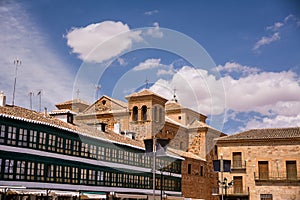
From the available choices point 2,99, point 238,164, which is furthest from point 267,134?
point 2,99

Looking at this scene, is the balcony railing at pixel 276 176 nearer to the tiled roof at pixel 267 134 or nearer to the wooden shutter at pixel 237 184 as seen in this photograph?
the wooden shutter at pixel 237 184

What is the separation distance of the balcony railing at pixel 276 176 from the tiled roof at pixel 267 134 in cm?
312

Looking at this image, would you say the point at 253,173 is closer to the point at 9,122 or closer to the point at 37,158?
the point at 37,158

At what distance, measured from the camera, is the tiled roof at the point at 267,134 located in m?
36.4

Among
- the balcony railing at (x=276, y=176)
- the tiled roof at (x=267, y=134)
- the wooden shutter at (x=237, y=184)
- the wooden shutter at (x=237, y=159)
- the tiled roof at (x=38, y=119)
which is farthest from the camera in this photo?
the wooden shutter at (x=237, y=159)

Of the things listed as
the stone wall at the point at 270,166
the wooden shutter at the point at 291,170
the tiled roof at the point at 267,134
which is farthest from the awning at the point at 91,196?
the wooden shutter at the point at 291,170

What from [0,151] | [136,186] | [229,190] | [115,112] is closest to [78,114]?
[115,112]

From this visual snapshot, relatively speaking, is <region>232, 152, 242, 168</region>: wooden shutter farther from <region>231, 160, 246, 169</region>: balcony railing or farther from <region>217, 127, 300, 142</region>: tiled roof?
<region>217, 127, 300, 142</region>: tiled roof

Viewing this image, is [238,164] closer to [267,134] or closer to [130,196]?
[267,134]

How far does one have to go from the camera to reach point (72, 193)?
30.9 metres

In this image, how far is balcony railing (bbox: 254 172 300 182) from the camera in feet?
115

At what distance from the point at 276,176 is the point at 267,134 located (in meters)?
4.01

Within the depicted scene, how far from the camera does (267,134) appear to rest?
3762 centimetres

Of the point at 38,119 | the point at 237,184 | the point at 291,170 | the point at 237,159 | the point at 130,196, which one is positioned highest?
the point at 38,119
